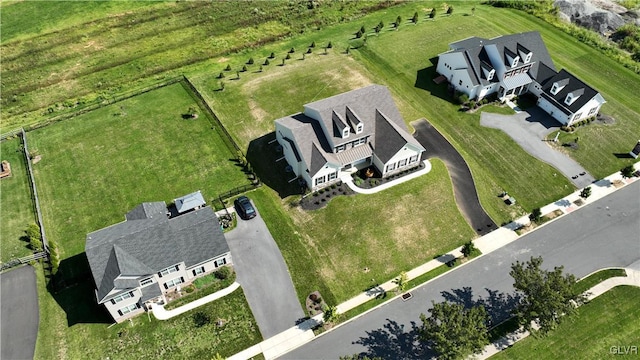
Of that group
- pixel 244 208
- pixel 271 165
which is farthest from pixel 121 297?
pixel 271 165

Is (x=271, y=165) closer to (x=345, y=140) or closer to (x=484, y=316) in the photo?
(x=345, y=140)

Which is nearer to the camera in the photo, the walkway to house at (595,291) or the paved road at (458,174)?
the walkway to house at (595,291)

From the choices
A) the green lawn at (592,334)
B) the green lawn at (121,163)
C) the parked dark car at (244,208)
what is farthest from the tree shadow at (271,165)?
the green lawn at (592,334)

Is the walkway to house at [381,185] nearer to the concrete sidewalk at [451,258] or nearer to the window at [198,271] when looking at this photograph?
the concrete sidewalk at [451,258]

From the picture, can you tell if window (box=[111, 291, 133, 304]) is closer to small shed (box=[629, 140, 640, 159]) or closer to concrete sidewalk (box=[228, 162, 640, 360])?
concrete sidewalk (box=[228, 162, 640, 360])

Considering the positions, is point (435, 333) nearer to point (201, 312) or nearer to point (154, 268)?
point (201, 312)

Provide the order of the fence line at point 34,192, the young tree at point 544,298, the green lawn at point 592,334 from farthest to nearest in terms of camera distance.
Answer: the fence line at point 34,192
the green lawn at point 592,334
the young tree at point 544,298

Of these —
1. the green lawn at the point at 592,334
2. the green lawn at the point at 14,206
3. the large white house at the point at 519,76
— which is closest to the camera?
the green lawn at the point at 592,334
